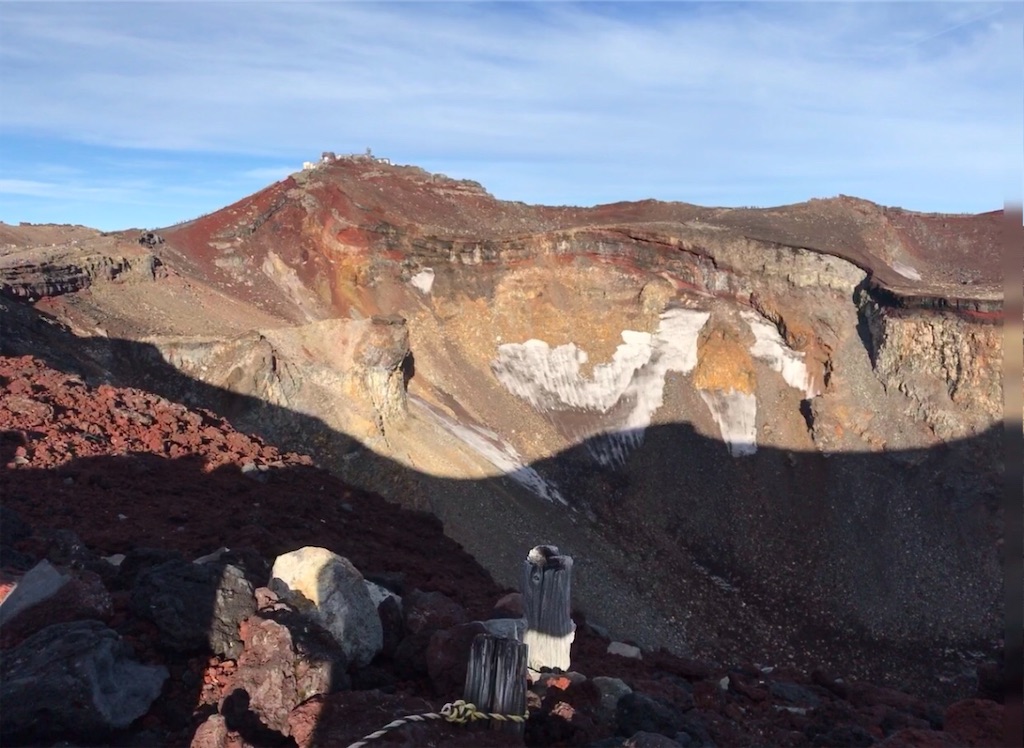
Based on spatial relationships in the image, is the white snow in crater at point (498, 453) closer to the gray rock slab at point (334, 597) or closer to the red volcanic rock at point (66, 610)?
the gray rock slab at point (334, 597)

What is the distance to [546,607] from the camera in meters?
5.88

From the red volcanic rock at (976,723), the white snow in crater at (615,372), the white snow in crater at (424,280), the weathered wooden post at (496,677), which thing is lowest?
the red volcanic rock at (976,723)

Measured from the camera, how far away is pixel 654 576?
19750 millimetres

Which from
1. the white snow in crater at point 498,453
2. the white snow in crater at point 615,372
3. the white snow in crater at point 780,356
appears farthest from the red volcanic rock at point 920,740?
the white snow in crater at point 780,356

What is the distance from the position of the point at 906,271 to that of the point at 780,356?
254 inches

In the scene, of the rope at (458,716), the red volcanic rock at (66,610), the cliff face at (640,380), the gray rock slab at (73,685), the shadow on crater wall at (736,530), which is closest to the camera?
the gray rock slab at (73,685)

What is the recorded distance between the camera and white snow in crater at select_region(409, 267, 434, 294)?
2683cm

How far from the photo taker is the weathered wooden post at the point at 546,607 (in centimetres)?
579

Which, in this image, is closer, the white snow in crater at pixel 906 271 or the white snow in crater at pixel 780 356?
the white snow in crater at pixel 780 356

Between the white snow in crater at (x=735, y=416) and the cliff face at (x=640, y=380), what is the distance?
10 cm

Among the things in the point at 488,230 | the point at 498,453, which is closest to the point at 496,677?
the point at 498,453

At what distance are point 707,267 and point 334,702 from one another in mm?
23780

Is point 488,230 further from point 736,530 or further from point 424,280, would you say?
point 736,530

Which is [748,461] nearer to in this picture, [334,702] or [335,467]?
[335,467]
